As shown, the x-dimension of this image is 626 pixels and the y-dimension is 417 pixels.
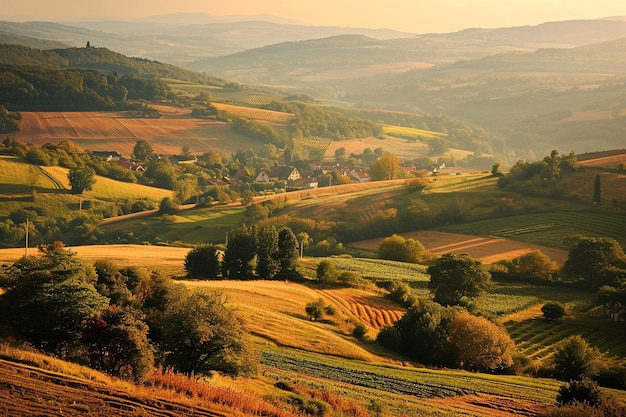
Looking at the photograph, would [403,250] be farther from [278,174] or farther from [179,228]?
[278,174]

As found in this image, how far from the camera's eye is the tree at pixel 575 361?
38906mm

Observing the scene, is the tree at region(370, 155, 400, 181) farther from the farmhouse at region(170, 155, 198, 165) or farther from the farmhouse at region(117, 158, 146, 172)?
the farmhouse at region(117, 158, 146, 172)

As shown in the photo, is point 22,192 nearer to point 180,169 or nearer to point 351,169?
point 180,169

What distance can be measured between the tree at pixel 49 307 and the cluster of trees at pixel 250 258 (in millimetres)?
26532

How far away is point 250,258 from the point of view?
55438 mm

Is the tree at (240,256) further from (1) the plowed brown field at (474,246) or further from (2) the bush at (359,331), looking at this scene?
(1) the plowed brown field at (474,246)

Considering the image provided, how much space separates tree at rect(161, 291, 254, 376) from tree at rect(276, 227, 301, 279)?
95.5 ft

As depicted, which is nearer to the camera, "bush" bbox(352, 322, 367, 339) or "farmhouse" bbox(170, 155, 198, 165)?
"bush" bbox(352, 322, 367, 339)

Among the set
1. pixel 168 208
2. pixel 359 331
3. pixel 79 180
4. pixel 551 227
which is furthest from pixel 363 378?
pixel 79 180

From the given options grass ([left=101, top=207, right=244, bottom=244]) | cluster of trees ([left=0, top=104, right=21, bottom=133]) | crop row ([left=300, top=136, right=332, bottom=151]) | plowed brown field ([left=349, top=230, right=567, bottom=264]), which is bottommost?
grass ([left=101, top=207, right=244, bottom=244])

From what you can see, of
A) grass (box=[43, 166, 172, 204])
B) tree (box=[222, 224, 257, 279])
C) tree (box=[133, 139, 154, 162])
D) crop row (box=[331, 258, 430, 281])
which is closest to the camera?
tree (box=[222, 224, 257, 279])

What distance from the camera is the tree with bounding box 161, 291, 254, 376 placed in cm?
2594

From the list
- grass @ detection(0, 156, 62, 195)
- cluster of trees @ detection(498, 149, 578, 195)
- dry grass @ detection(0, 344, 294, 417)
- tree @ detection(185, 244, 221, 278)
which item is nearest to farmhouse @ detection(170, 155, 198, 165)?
grass @ detection(0, 156, 62, 195)

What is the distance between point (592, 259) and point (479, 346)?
29.2 meters
